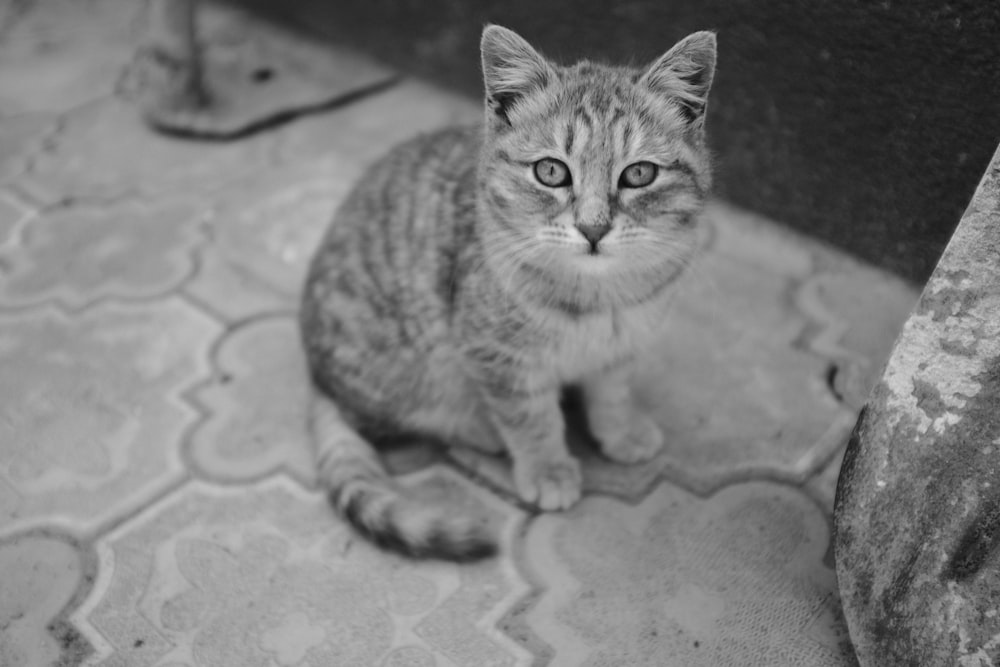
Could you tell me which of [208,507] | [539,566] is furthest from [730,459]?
[208,507]

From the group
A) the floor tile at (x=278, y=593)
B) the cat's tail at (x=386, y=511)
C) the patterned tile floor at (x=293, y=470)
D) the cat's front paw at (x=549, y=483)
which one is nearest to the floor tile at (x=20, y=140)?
the patterned tile floor at (x=293, y=470)

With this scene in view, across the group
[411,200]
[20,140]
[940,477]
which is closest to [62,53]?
[20,140]

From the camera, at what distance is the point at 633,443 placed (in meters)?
Result: 2.11

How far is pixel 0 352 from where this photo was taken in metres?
2.42

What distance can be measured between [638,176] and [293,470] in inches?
41.7

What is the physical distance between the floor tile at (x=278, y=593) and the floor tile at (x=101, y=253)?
867mm

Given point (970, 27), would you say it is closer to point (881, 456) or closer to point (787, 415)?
point (787, 415)

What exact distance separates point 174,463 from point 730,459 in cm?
133

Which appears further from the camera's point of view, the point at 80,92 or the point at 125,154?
the point at 80,92

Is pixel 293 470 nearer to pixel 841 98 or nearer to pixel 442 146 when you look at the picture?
pixel 442 146

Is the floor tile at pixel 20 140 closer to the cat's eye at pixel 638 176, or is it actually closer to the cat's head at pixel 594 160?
the cat's head at pixel 594 160

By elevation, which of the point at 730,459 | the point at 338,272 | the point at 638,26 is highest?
the point at 638,26

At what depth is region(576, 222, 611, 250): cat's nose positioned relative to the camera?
1627 mm

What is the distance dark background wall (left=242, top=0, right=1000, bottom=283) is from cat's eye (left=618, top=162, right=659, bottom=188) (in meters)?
0.35
